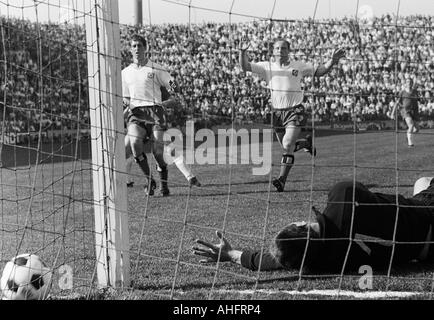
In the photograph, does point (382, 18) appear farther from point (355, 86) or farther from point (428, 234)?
point (428, 234)

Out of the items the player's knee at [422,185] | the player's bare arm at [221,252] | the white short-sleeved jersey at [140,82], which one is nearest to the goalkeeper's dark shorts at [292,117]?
the white short-sleeved jersey at [140,82]

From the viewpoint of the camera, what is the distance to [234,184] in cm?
1068

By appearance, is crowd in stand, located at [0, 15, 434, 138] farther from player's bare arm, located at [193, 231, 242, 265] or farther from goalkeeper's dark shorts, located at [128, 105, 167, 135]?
player's bare arm, located at [193, 231, 242, 265]

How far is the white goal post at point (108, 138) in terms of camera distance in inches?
175

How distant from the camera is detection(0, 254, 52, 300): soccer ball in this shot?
431 cm

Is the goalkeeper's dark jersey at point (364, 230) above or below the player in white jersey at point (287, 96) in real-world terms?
below

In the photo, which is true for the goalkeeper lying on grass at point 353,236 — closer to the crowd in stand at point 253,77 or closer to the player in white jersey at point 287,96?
the player in white jersey at point 287,96

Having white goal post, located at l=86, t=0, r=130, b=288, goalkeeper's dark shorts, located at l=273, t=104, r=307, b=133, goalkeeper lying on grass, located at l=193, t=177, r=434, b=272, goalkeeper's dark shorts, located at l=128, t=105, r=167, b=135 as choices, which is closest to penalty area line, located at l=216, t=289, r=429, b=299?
goalkeeper lying on grass, located at l=193, t=177, r=434, b=272

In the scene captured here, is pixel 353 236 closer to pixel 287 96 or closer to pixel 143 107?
pixel 143 107

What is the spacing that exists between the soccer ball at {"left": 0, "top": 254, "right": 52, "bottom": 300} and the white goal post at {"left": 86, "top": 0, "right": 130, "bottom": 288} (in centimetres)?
41

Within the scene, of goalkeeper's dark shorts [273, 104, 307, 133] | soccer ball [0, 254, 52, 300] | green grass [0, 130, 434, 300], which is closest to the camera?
soccer ball [0, 254, 52, 300]

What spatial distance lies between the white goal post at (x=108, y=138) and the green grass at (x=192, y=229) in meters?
0.19

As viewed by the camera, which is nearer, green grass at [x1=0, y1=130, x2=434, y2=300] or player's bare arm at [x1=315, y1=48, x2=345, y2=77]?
green grass at [x1=0, y1=130, x2=434, y2=300]
